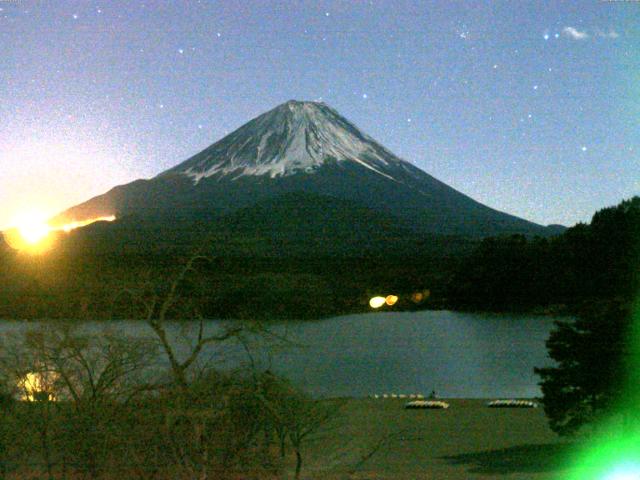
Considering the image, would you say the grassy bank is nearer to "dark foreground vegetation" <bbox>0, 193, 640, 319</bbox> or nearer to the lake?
"dark foreground vegetation" <bbox>0, 193, 640, 319</bbox>

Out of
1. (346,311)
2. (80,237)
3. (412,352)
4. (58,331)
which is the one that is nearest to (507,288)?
(412,352)

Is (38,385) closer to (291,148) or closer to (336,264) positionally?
(336,264)

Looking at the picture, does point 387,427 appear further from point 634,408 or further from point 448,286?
point 448,286

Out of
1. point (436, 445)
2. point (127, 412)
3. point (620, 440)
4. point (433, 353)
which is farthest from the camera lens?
point (433, 353)

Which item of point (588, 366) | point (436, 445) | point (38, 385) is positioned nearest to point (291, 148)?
point (436, 445)

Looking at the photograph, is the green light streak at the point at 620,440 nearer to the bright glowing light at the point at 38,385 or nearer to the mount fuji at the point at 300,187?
the bright glowing light at the point at 38,385

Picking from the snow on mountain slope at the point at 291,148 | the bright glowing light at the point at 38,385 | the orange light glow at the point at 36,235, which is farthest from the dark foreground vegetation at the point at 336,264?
the snow on mountain slope at the point at 291,148
